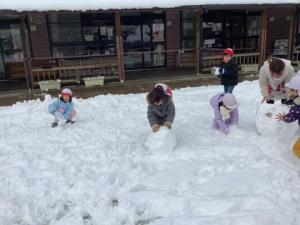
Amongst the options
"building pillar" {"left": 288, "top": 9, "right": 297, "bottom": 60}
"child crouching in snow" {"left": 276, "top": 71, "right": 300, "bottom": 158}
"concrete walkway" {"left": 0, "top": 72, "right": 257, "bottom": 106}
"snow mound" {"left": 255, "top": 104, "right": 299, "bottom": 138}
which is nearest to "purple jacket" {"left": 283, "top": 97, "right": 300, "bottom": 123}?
"child crouching in snow" {"left": 276, "top": 71, "right": 300, "bottom": 158}

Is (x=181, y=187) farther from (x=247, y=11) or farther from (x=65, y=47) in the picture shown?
(x=247, y=11)

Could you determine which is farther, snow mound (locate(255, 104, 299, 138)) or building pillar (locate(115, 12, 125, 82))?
building pillar (locate(115, 12, 125, 82))

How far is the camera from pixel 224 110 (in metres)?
5.61

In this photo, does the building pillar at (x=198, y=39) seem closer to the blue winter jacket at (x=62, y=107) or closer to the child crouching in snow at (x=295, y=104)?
the blue winter jacket at (x=62, y=107)

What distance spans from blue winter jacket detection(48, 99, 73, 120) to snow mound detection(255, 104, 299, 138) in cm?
354

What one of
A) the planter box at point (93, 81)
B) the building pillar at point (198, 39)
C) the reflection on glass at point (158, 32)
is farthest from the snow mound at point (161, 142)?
the reflection on glass at point (158, 32)

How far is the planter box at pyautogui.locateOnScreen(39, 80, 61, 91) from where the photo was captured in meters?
10.9

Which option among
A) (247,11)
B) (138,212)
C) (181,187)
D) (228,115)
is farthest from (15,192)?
(247,11)

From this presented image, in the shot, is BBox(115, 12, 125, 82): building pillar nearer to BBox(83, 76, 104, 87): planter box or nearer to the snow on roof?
the snow on roof

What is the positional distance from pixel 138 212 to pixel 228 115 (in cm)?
260

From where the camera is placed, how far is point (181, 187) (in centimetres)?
426

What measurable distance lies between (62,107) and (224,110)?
3098mm

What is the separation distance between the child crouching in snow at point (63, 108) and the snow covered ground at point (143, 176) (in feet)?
0.74

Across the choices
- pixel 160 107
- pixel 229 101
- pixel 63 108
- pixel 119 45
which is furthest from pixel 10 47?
pixel 229 101
